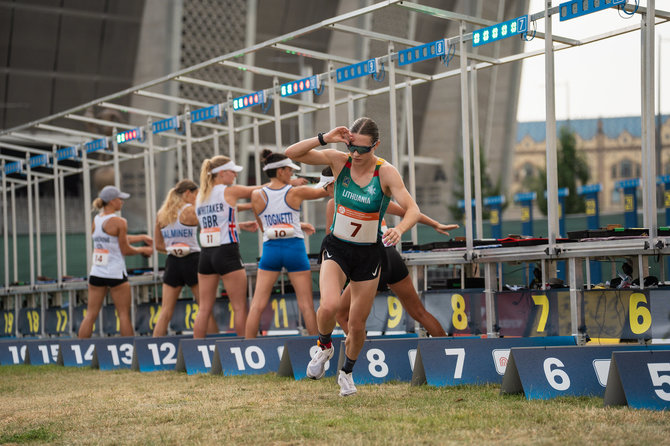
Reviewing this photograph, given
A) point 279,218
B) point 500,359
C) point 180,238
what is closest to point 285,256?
point 279,218

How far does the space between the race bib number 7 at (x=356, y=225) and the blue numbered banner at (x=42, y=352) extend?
6.27 meters

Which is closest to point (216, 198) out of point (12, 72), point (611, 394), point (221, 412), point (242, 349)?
point (242, 349)

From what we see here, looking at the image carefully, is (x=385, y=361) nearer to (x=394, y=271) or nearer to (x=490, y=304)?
(x=394, y=271)

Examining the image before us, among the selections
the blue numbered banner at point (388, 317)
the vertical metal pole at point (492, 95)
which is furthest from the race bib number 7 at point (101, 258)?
the vertical metal pole at point (492, 95)

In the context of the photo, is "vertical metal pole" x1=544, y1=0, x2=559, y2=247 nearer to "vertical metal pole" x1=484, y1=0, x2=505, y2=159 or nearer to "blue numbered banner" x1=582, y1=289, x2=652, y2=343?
"blue numbered banner" x1=582, y1=289, x2=652, y2=343


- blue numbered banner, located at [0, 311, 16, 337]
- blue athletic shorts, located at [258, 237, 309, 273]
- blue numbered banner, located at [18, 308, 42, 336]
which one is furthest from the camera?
blue numbered banner, located at [0, 311, 16, 337]

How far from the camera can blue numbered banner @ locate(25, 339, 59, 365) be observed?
11922 mm

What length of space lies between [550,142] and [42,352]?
713 cm

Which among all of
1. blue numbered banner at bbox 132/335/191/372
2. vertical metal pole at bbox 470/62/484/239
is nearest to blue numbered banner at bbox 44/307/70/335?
blue numbered banner at bbox 132/335/191/372

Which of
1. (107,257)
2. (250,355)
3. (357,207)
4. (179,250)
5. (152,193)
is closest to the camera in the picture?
(357,207)

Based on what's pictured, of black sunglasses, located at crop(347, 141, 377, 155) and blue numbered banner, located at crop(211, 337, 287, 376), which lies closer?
black sunglasses, located at crop(347, 141, 377, 155)

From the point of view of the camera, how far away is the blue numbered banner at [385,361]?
749cm

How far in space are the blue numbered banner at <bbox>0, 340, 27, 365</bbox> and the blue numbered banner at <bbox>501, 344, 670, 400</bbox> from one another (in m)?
8.11

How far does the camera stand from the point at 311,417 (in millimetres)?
5711
